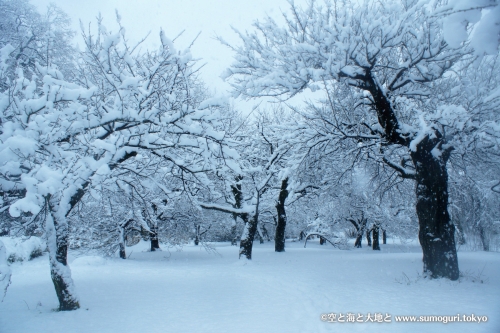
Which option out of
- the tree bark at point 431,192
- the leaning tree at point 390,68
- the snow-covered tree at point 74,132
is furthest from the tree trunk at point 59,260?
the tree bark at point 431,192

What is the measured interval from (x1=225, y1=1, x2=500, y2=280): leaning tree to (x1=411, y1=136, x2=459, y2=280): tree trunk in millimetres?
22

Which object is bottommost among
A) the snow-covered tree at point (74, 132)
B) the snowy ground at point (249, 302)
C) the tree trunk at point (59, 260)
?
the snowy ground at point (249, 302)

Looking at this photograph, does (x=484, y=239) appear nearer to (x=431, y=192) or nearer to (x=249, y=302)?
(x=431, y=192)

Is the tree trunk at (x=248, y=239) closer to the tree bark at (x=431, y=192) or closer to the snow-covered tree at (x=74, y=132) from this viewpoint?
the snow-covered tree at (x=74, y=132)

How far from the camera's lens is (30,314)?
5.39 metres

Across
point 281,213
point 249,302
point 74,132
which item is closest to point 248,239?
point 281,213

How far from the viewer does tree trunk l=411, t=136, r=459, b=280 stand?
686 cm

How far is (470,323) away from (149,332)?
5.23m

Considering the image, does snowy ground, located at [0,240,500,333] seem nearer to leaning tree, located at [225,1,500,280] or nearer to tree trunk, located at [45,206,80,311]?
tree trunk, located at [45,206,80,311]

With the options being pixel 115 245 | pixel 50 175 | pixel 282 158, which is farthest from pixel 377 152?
pixel 115 245

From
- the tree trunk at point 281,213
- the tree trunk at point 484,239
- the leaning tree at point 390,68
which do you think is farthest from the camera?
the tree trunk at point 484,239

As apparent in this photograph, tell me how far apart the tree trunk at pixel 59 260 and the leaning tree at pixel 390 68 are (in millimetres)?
5684

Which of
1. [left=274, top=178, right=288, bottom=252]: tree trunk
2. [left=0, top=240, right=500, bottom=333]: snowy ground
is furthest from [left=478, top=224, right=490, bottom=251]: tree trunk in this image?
[left=274, top=178, right=288, bottom=252]: tree trunk

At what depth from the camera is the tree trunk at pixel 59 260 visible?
5.38 meters
